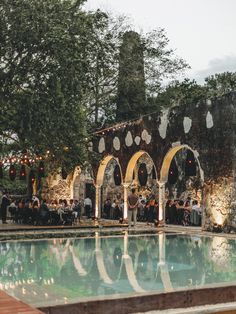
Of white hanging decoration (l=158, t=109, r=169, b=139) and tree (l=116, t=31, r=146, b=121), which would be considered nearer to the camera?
white hanging decoration (l=158, t=109, r=169, b=139)

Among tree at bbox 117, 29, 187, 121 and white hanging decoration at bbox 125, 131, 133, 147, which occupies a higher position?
tree at bbox 117, 29, 187, 121

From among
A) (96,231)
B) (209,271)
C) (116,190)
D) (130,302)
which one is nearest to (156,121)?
(96,231)

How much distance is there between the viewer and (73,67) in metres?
14.1

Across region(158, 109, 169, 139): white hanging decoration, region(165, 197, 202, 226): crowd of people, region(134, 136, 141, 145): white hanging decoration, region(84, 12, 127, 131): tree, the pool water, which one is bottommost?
the pool water

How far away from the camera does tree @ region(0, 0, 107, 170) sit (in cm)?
1346

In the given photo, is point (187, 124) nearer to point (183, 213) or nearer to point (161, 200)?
point (161, 200)

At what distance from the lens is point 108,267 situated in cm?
913

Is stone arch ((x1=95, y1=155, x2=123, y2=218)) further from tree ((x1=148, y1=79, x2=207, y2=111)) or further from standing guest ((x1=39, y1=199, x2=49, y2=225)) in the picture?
tree ((x1=148, y1=79, x2=207, y2=111))

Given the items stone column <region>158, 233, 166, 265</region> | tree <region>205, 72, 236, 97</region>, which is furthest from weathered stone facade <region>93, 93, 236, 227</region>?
tree <region>205, 72, 236, 97</region>

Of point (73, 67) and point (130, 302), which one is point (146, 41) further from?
point (130, 302)

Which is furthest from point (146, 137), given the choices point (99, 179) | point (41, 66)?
point (41, 66)

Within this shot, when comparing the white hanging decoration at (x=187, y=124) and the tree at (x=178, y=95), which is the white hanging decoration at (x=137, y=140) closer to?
the white hanging decoration at (x=187, y=124)

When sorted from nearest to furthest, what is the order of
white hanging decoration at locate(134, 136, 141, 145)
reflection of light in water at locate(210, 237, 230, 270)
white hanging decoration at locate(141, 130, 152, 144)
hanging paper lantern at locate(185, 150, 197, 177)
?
reflection of light in water at locate(210, 237, 230, 270)
hanging paper lantern at locate(185, 150, 197, 177)
white hanging decoration at locate(141, 130, 152, 144)
white hanging decoration at locate(134, 136, 141, 145)

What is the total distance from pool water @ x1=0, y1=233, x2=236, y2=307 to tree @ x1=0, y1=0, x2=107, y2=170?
326 cm
